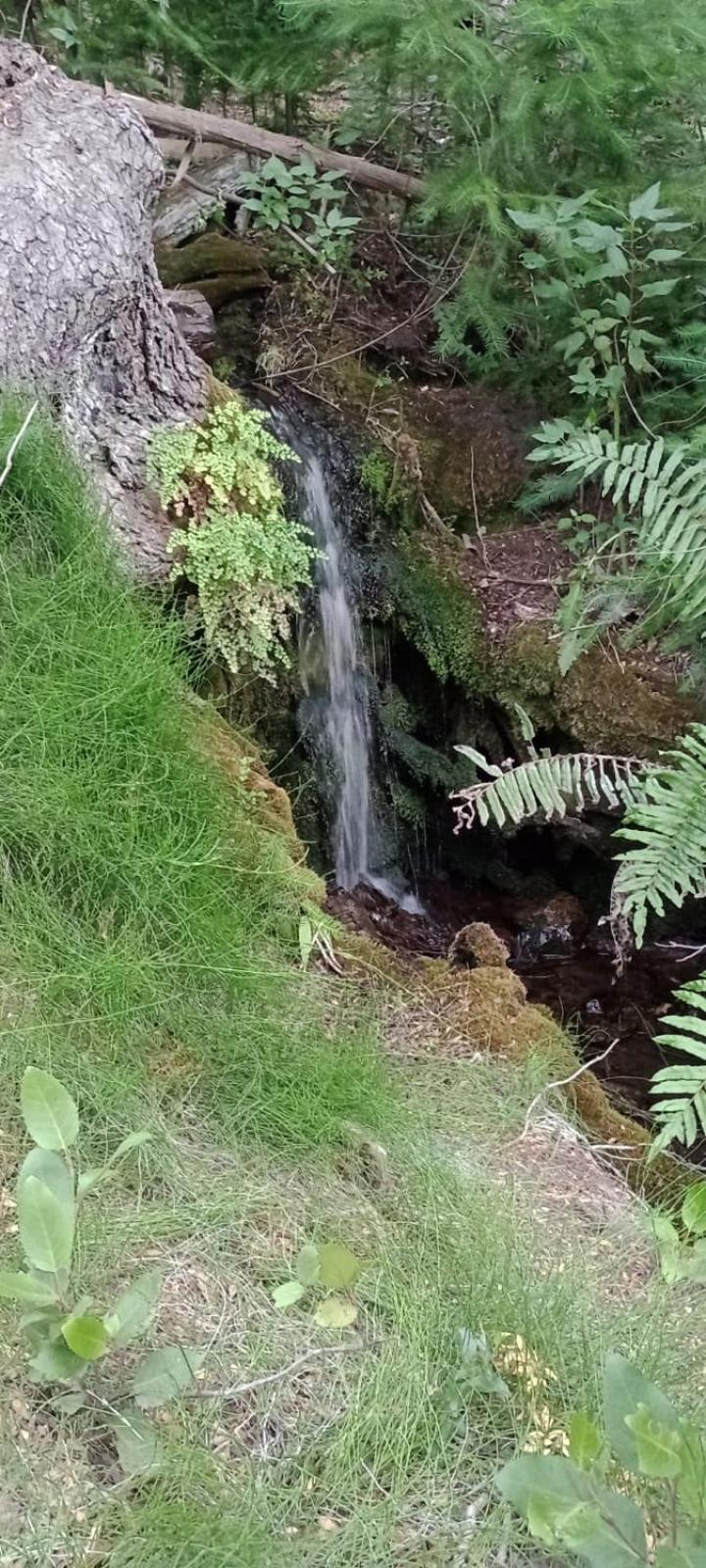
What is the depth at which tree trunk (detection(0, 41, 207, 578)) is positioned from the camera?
3137mm

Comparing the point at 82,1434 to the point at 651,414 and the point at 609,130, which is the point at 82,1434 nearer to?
the point at 651,414

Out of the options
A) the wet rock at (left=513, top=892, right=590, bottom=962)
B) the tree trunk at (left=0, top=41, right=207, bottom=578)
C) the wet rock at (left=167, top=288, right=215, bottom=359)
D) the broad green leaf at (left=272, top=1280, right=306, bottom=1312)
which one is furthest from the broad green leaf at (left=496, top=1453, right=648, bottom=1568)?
the wet rock at (left=167, top=288, right=215, bottom=359)

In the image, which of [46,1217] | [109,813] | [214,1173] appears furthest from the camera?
[109,813]

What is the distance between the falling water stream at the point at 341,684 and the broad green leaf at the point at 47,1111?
9.26ft

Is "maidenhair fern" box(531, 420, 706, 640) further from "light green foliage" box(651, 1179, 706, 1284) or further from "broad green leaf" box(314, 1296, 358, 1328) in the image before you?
"broad green leaf" box(314, 1296, 358, 1328)

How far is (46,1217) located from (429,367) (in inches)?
177

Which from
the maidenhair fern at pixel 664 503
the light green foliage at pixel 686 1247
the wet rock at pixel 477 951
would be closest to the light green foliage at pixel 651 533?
the maidenhair fern at pixel 664 503

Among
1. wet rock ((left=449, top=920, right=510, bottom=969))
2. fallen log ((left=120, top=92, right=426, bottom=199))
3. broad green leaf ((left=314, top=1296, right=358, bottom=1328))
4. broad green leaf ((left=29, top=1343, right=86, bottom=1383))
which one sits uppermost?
fallen log ((left=120, top=92, right=426, bottom=199))

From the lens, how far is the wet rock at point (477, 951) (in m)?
3.33

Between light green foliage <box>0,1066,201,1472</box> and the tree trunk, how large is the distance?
6.53 ft

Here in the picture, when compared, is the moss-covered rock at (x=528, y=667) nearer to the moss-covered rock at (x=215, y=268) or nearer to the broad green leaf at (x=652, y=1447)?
the moss-covered rock at (x=215, y=268)

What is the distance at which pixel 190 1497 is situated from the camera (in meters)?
1.44

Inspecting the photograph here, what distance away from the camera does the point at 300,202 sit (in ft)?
16.1

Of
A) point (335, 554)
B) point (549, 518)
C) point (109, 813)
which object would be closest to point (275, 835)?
point (109, 813)
